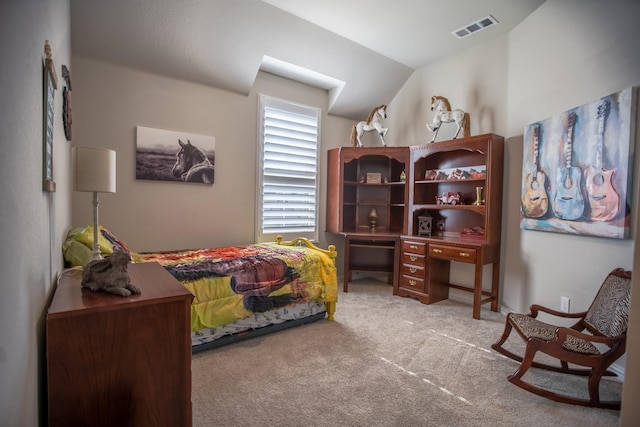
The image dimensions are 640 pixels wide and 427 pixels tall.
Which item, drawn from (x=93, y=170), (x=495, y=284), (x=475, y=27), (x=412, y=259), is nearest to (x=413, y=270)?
(x=412, y=259)

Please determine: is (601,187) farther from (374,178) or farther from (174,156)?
(174,156)

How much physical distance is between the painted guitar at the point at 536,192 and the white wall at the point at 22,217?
3.50m

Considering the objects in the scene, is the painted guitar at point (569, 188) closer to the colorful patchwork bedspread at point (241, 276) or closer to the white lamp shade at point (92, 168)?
the colorful patchwork bedspread at point (241, 276)

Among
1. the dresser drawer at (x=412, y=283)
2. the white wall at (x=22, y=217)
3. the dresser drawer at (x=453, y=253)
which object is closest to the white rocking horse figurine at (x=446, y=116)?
the dresser drawer at (x=453, y=253)

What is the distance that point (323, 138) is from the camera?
4.73 metres

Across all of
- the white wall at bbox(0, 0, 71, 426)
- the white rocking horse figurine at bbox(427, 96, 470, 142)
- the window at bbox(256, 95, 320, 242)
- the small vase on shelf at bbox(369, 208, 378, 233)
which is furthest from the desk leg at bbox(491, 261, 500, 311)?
the white wall at bbox(0, 0, 71, 426)

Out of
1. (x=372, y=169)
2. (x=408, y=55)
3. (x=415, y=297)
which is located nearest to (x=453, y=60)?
(x=408, y=55)

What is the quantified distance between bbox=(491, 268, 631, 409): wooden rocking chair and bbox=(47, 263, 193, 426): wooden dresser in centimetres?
207

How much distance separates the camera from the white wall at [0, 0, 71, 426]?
0.71 m

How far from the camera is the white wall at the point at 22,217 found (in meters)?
0.71

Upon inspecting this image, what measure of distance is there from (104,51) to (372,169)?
354 cm

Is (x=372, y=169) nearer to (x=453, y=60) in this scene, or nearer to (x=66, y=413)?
(x=453, y=60)

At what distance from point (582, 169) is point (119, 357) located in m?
3.30

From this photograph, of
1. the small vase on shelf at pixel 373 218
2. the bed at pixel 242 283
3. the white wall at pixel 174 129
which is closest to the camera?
the bed at pixel 242 283
